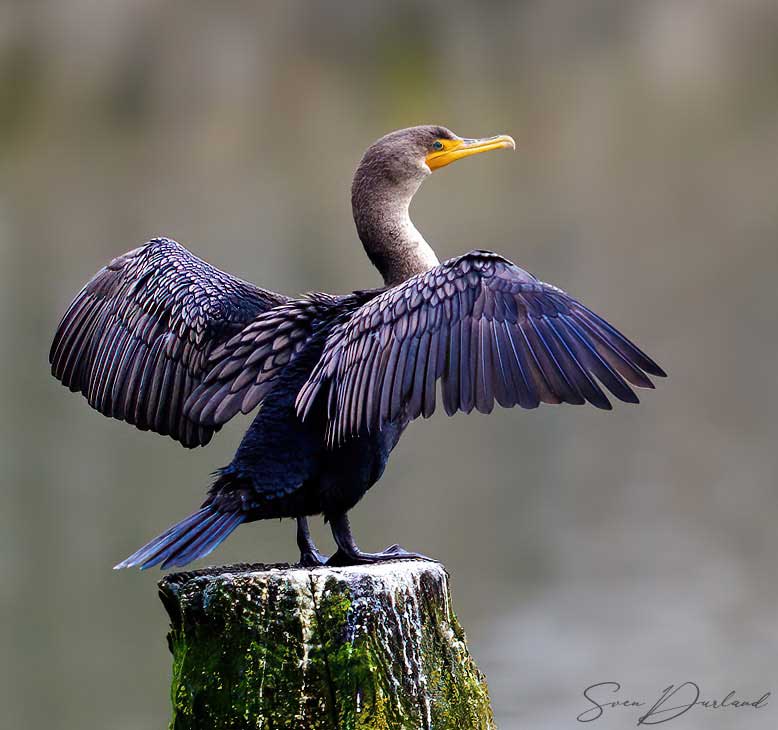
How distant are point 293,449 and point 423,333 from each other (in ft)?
1.26

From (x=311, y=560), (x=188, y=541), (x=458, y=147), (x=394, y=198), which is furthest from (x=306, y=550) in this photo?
(x=458, y=147)

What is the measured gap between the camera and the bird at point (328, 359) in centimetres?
224

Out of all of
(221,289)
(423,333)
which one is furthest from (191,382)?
(423,333)

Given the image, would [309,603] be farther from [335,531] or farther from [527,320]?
[527,320]

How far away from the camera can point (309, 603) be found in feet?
6.98

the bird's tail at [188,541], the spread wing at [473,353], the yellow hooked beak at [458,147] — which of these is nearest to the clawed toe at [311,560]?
the bird's tail at [188,541]

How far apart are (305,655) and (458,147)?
5.20 feet

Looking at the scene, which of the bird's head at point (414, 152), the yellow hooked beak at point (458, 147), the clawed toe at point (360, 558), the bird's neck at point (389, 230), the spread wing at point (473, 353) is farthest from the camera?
the yellow hooked beak at point (458, 147)

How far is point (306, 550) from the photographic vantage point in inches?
102

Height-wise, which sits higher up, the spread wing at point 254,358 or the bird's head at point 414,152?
the bird's head at point 414,152

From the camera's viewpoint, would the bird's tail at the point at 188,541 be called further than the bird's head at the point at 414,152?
No

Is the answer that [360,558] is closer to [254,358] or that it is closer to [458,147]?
[254,358]

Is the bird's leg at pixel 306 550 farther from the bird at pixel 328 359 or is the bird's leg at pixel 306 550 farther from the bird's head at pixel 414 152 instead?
the bird's head at pixel 414 152

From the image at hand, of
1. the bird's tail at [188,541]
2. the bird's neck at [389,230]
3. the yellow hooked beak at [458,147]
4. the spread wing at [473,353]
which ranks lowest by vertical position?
the bird's tail at [188,541]
